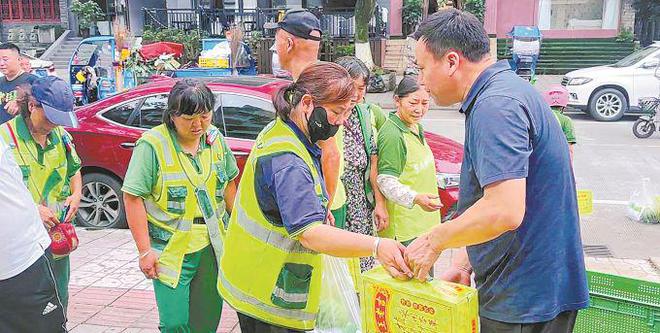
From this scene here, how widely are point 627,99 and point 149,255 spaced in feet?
44.7

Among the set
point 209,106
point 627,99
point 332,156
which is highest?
point 209,106

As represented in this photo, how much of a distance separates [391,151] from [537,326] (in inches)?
68.5

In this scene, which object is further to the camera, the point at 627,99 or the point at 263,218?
the point at 627,99

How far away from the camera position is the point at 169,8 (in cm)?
2553

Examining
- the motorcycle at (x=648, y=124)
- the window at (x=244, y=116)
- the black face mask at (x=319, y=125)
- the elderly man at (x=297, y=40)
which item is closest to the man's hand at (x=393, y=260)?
the black face mask at (x=319, y=125)

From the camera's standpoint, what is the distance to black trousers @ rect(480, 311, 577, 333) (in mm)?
2230

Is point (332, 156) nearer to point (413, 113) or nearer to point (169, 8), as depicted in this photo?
point (413, 113)

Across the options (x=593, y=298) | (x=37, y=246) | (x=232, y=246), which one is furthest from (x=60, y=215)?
(x=593, y=298)

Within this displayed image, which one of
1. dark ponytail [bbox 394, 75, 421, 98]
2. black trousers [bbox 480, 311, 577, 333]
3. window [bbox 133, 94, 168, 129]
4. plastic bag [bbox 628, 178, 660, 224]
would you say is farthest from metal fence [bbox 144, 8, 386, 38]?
black trousers [bbox 480, 311, 577, 333]

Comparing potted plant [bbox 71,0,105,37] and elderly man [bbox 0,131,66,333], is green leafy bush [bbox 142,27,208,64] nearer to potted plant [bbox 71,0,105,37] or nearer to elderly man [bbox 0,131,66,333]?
potted plant [bbox 71,0,105,37]

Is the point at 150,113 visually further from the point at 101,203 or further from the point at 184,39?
the point at 184,39

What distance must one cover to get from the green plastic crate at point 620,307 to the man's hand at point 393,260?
1.17m

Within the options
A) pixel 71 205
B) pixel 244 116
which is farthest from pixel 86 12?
pixel 71 205

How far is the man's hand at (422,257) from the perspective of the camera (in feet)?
7.00
